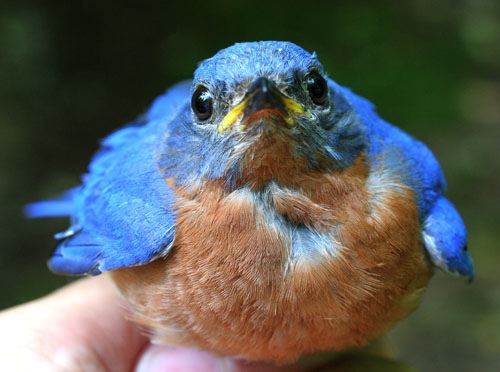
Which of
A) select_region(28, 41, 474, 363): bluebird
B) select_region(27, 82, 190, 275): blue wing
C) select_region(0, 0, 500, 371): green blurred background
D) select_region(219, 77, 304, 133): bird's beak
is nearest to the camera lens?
select_region(219, 77, 304, 133): bird's beak

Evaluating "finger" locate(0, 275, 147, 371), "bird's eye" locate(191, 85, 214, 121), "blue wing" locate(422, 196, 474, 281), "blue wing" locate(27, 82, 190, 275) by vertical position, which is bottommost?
"finger" locate(0, 275, 147, 371)

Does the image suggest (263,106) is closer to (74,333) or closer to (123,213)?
(123,213)

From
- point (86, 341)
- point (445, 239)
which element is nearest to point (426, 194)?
point (445, 239)

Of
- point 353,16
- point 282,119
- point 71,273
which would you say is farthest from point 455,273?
point 353,16

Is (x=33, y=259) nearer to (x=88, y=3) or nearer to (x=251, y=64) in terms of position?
(x=88, y=3)

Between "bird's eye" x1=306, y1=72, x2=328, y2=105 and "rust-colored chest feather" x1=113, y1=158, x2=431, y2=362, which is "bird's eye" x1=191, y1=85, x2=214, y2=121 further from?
"bird's eye" x1=306, y1=72, x2=328, y2=105

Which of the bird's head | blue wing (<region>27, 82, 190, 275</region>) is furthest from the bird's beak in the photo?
blue wing (<region>27, 82, 190, 275</region>)

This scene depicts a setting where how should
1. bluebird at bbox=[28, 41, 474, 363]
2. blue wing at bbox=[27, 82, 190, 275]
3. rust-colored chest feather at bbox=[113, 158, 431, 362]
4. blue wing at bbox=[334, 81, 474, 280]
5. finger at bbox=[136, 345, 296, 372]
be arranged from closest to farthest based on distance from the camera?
bluebird at bbox=[28, 41, 474, 363] → rust-colored chest feather at bbox=[113, 158, 431, 362] → blue wing at bbox=[27, 82, 190, 275] → blue wing at bbox=[334, 81, 474, 280] → finger at bbox=[136, 345, 296, 372]
